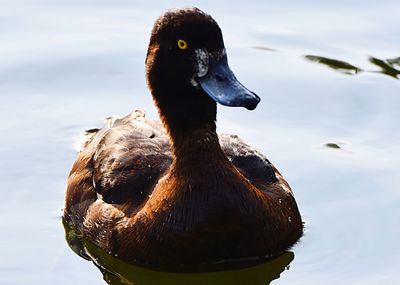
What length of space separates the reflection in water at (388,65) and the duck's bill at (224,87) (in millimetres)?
3909

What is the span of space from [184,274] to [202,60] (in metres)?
1.67

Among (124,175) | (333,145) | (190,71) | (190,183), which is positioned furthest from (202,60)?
(333,145)

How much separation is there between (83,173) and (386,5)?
5056 mm

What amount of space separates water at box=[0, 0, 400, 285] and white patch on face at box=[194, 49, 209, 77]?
5.68 feet

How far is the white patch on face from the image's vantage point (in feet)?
33.6

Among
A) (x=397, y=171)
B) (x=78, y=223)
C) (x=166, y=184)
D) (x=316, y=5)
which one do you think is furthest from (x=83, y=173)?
(x=316, y=5)

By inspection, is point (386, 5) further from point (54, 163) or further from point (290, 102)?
point (54, 163)

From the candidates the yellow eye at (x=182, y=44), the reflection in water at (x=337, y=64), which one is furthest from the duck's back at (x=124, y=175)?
the reflection in water at (x=337, y=64)

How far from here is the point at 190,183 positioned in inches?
410

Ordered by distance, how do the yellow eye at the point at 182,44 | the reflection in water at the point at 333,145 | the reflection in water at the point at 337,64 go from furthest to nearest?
the reflection in water at the point at 337,64 < the reflection in water at the point at 333,145 < the yellow eye at the point at 182,44

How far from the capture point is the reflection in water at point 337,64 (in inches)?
548

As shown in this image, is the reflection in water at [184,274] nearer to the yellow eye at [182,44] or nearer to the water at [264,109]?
the water at [264,109]

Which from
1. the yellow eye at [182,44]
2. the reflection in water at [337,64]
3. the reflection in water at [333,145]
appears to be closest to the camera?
the yellow eye at [182,44]

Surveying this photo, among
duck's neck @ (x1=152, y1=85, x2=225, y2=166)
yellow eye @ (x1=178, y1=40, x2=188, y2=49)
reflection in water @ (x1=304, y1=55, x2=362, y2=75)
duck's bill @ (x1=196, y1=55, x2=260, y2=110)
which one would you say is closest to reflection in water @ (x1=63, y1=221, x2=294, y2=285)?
duck's neck @ (x1=152, y1=85, x2=225, y2=166)
